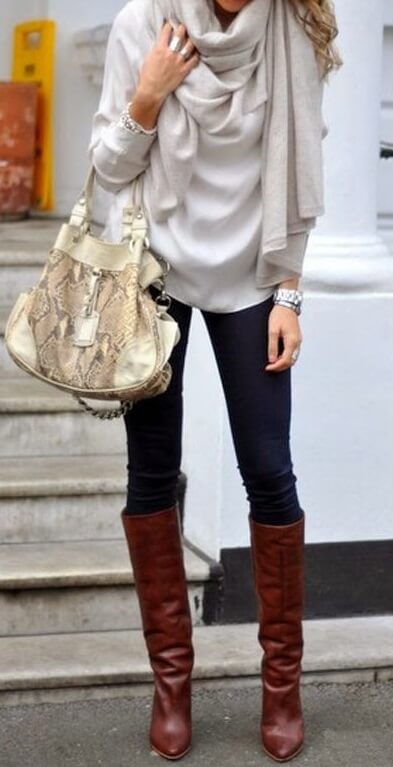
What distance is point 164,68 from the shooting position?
3.39 meters

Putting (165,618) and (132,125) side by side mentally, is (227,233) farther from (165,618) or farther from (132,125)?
(165,618)

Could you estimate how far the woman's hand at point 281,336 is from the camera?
357 cm

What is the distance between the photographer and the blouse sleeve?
346 cm

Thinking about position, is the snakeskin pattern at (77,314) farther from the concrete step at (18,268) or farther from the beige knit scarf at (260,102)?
the concrete step at (18,268)

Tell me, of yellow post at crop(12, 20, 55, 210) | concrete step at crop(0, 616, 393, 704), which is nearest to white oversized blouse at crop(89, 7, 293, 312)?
concrete step at crop(0, 616, 393, 704)

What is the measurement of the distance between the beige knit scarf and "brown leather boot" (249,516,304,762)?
0.64 metres

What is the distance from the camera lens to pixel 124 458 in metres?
4.92

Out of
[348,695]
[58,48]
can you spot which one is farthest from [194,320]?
[58,48]

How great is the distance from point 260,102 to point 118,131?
31cm

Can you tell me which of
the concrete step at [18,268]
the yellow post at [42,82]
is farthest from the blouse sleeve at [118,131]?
the yellow post at [42,82]

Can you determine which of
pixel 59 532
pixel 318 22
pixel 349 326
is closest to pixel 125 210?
pixel 318 22

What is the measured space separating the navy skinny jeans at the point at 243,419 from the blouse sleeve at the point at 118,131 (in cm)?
28

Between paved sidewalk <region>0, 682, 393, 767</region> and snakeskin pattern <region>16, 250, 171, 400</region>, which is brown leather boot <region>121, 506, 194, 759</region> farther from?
snakeskin pattern <region>16, 250, 171, 400</region>

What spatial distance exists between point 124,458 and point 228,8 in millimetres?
1833
